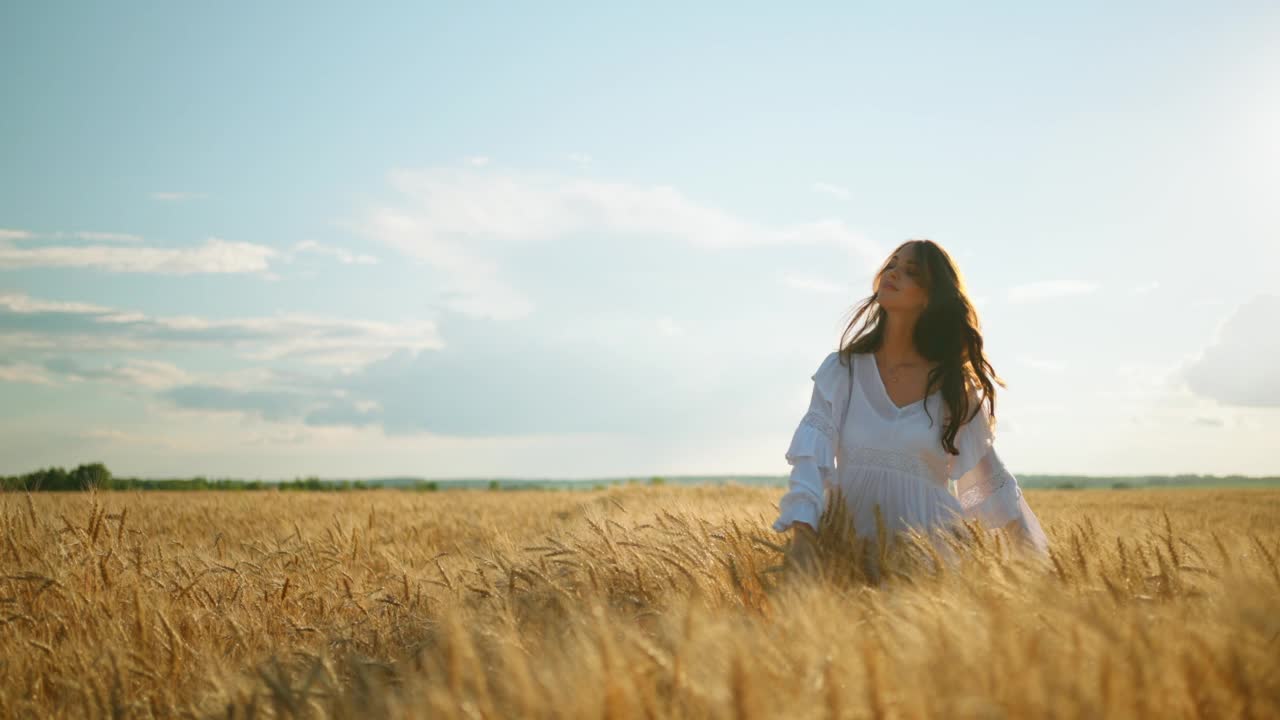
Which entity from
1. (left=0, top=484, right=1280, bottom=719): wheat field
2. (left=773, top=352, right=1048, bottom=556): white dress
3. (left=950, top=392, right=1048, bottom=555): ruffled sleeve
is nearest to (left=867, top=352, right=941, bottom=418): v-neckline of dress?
(left=773, top=352, right=1048, bottom=556): white dress

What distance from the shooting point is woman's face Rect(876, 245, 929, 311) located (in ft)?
12.9

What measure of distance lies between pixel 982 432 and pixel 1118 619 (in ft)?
6.85

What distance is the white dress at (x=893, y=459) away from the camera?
3.81 m

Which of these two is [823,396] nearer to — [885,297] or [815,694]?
[885,297]

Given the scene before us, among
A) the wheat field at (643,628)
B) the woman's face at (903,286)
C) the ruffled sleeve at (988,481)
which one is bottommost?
the wheat field at (643,628)

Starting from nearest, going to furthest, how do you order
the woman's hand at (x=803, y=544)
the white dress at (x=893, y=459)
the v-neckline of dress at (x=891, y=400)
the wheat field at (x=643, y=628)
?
the wheat field at (x=643, y=628), the woman's hand at (x=803, y=544), the white dress at (x=893, y=459), the v-neckline of dress at (x=891, y=400)

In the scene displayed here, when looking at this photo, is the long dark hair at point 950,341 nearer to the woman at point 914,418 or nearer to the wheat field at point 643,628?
the woman at point 914,418

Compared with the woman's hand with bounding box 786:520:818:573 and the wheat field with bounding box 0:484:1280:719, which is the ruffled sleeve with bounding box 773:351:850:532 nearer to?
the woman's hand with bounding box 786:520:818:573

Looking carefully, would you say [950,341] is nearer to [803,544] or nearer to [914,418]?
[914,418]

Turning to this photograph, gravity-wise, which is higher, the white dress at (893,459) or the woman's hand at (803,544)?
→ the white dress at (893,459)

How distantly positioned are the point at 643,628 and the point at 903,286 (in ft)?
6.81

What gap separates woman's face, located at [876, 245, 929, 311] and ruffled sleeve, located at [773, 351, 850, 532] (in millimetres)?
386

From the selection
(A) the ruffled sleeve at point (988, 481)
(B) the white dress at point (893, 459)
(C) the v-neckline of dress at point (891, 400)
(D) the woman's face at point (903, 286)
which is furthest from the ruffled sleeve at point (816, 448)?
Answer: (A) the ruffled sleeve at point (988, 481)

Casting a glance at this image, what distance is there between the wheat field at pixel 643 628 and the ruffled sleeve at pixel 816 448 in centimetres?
17
